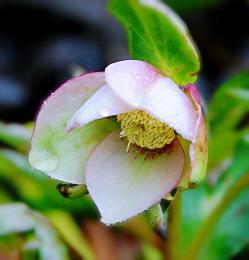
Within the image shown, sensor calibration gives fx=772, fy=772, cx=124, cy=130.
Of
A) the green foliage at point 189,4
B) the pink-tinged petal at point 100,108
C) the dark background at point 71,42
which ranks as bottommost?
the dark background at point 71,42

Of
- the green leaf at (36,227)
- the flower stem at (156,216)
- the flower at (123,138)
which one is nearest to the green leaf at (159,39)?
the flower at (123,138)

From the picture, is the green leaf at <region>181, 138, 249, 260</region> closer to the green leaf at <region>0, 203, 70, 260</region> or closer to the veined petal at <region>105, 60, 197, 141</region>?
the green leaf at <region>0, 203, 70, 260</region>

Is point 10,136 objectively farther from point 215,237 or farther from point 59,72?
point 59,72

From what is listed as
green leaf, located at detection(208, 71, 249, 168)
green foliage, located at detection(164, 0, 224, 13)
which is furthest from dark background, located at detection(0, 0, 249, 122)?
green leaf, located at detection(208, 71, 249, 168)

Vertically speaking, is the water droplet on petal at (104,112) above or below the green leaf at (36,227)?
above

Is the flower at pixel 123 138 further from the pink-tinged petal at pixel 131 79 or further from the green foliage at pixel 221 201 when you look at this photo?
the green foliage at pixel 221 201

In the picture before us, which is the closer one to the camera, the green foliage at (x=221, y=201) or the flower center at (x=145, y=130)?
the flower center at (x=145, y=130)
